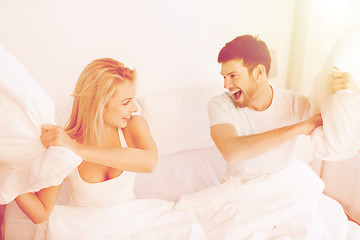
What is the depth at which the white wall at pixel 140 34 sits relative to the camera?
94 cm

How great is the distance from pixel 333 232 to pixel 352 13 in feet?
2.89

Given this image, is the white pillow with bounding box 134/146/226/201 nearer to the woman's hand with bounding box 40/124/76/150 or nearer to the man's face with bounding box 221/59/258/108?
the man's face with bounding box 221/59/258/108

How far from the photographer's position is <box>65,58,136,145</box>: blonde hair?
0.69 metres

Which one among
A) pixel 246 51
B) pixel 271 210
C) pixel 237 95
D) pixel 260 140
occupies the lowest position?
pixel 271 210

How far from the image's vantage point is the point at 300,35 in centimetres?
139

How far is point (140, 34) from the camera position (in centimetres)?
110

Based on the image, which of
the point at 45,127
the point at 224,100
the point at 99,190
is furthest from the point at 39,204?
the point at 224,100

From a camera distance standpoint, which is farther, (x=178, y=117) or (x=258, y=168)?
(x=178, y=117)

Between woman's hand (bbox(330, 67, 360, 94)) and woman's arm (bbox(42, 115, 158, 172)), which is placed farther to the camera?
woman's hand (bbox(330, 67, 360, 94))

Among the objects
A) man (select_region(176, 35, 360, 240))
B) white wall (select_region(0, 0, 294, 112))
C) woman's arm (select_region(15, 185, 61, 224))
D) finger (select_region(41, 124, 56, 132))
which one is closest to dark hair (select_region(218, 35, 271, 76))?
man (select_region(176, 35, 360, 240))

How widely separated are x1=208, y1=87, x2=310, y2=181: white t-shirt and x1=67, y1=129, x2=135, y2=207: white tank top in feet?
1.18

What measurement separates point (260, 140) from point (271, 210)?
0.82ft

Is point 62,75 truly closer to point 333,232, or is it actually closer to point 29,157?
point 29,157

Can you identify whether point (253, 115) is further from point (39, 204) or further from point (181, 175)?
point (39, 204)
